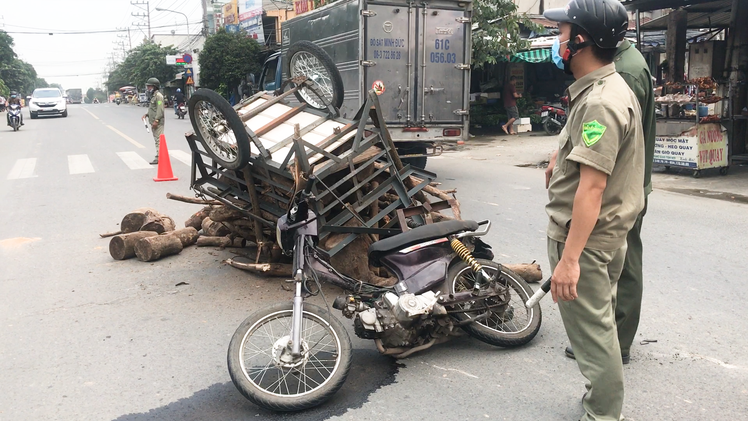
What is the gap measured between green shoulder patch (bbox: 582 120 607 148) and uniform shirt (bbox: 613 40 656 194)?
934 millimetres

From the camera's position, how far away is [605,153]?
239 centimetres

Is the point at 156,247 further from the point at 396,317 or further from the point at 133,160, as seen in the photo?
the point at 133,160

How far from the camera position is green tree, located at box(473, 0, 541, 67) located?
15.6 metres

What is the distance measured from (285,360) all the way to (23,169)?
1202cm

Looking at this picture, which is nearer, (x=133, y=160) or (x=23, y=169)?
(x=23, y=169)

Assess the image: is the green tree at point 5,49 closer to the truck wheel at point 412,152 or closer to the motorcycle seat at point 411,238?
the truck wheel at point 412,152

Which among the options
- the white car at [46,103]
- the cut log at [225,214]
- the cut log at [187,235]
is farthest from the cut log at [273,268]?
the white car at [46,103]

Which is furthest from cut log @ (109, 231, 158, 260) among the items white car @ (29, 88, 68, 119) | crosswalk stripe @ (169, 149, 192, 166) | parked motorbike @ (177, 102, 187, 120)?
white car @ (29, 88, 68, 119)

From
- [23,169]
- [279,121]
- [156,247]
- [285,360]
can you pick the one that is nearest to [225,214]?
[156,247]

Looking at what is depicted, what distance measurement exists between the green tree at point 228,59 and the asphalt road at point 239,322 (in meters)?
21.8

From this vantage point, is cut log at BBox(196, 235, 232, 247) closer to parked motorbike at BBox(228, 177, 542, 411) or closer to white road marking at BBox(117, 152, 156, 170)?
parked motorbike at BBox(228, 177, 542, 411)

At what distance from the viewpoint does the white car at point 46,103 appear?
33.0m

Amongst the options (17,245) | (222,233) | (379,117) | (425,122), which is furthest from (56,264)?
(425,122)

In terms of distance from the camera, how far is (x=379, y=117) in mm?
4781
